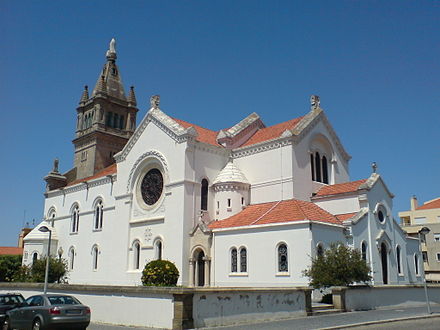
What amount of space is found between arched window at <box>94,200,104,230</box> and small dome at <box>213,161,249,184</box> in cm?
1624

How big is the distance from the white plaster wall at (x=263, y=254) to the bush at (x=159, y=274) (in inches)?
139

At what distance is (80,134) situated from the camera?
195ft

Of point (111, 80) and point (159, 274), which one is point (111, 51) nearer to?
point (111, 80)

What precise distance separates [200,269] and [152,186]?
903 cm

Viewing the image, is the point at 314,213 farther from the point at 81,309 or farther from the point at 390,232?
the point at 81,309

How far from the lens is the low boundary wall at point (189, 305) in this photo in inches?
642

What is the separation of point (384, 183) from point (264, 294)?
1973cm

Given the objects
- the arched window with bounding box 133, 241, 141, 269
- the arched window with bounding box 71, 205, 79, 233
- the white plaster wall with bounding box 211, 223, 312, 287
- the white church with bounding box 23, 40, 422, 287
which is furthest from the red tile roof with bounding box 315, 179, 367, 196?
the arched window with bounding box 71, 205, 79, 233

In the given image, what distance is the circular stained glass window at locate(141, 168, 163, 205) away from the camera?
125ft

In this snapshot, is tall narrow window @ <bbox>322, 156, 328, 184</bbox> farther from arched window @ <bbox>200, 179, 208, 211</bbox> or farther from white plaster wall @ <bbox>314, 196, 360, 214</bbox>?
arched window @ <bbox>200, 179, 208, 211</bbox>

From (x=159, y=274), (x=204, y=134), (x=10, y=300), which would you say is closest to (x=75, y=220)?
(x=204, y=134)

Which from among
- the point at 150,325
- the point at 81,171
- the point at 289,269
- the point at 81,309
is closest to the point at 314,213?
the point at 289,269

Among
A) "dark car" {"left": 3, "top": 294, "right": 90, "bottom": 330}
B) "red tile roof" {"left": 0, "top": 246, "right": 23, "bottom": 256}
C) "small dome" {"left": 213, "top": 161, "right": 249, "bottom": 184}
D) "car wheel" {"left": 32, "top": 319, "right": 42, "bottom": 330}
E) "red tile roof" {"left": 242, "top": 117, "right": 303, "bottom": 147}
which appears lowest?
"car wheel" {"left": 32, "top": 319, "right": 42, "bottom": 330}

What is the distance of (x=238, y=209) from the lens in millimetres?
35594
